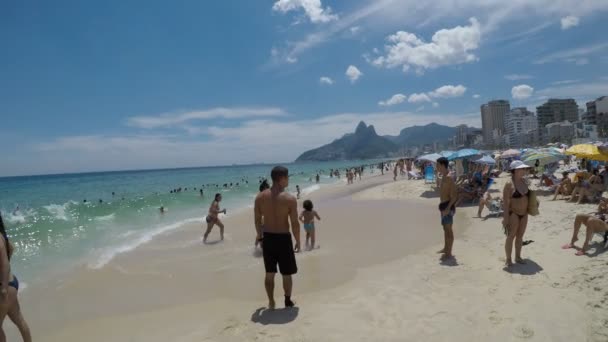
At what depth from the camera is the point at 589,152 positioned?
10.5 m

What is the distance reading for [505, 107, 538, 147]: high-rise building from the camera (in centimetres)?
11679

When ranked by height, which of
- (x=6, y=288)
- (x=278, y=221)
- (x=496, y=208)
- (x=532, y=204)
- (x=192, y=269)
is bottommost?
(x=192, y=269)

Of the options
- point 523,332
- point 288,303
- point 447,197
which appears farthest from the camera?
point 447,197

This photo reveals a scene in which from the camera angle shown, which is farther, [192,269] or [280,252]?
[192,269]

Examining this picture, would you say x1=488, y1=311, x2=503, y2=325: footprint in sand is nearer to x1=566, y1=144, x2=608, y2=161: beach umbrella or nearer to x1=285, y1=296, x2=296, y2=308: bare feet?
x1=285, y1=296, x2=296, y2=308: bare feet

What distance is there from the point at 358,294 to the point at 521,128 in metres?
156

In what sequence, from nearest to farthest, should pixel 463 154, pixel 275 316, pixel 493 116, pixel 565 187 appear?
pixel 275 316 < pixel 565 187 < pixel 463 154 < pixel 493 116

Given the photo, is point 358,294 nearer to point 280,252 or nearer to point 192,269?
point 280,252

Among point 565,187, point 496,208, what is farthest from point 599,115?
point 496,208

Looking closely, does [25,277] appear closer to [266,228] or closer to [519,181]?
[266,228]

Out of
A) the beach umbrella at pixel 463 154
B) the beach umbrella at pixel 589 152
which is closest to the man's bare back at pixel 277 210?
the beach umbrella at pixel 589 152

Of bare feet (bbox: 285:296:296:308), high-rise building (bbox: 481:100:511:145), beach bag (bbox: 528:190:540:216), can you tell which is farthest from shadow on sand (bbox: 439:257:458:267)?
high-rise building (bbox: 481:100:511:145)

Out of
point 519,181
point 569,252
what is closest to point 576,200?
point 569,252

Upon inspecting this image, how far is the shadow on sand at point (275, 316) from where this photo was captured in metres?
3.97
